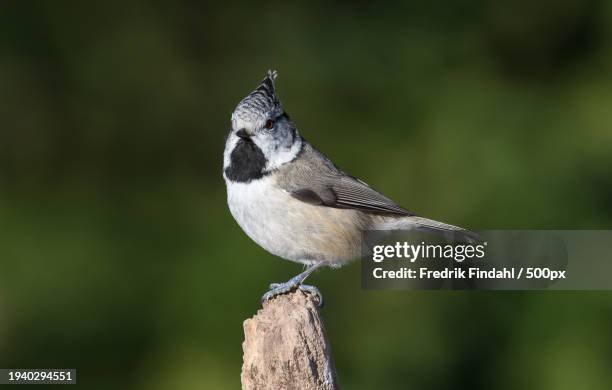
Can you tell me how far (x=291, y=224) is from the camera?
11.1 ft

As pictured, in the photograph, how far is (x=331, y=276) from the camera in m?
4.88

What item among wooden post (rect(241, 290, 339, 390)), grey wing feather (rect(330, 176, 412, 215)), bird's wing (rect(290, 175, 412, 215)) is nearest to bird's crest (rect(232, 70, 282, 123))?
bird's wing (rect(290, 175, 412, 215))

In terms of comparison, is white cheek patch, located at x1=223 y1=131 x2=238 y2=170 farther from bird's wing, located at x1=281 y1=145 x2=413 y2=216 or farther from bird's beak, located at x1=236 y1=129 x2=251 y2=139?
bird's wing, located at x1=281 y1=145 x2=413 y2=216

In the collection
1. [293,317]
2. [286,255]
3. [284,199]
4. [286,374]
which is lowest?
[286,374]

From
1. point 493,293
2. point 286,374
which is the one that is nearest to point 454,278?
point 493,293

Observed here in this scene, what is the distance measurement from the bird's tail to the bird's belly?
236 mm

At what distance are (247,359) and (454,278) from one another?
1461 millimetres

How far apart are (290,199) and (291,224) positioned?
0.11 m

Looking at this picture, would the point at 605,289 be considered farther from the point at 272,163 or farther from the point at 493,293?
the point at 272,163

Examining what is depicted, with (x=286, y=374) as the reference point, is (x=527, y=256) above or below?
above

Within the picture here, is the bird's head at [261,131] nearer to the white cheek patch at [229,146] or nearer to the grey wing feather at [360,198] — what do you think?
the white cheek patch at [229,146]

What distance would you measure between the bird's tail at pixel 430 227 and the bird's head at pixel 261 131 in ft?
2.01

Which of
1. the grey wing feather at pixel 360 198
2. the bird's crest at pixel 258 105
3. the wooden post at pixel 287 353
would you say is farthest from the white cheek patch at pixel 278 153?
the wooden post at pixel 287 353

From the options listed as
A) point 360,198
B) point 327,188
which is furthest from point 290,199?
point 360,198
